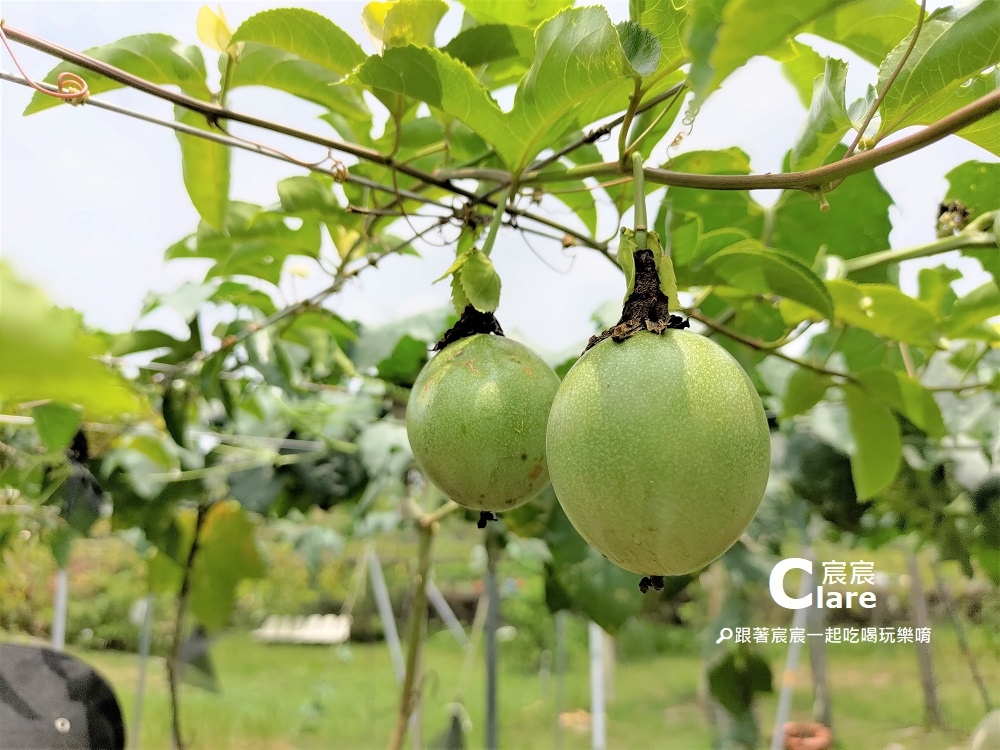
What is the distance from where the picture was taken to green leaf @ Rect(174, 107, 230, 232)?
971 millimetres

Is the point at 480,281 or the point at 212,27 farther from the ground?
the point at 212,27

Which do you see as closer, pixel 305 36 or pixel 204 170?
pixel 305 36

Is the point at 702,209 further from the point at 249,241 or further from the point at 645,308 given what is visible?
the point at 249,241

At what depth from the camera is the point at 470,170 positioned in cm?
88

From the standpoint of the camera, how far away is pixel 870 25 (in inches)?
32.4

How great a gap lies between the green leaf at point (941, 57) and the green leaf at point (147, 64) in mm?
745

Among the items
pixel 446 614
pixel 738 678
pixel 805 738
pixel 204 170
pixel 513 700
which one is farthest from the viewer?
pixel 513 700

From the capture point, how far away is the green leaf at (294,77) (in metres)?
0.88

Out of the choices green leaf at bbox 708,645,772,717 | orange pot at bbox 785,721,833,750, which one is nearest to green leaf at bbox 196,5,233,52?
green leaf at bbox 708,645,772,717

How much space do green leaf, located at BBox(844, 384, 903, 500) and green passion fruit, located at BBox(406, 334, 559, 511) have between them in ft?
2.03

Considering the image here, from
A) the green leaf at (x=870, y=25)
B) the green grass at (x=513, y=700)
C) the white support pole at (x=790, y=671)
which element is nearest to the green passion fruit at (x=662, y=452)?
the green leaf at (x=870, y=25)

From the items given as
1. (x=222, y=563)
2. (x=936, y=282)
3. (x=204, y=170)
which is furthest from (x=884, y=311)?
(x=222, y=563)

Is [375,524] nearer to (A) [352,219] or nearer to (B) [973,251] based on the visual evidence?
(A) [352,219]

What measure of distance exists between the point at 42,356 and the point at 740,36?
1.25 ft
